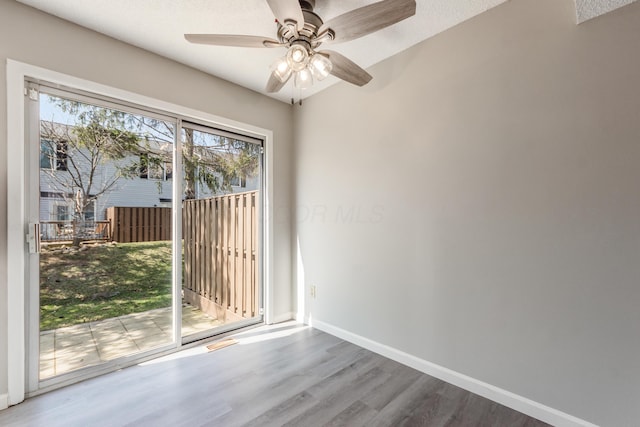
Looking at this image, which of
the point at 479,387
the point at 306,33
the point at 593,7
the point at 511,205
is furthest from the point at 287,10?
the point at 479,387

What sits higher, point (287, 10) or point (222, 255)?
point (287, 10)

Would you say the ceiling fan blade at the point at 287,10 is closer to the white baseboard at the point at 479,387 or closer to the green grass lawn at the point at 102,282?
the green grass lawn at the point at 102,282

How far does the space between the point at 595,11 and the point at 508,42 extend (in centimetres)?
42

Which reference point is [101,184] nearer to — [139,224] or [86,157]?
[86,157]

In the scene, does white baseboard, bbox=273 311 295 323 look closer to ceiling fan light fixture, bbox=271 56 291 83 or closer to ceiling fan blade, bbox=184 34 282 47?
ceiling fan light fixture, bbox=271 56 291 83

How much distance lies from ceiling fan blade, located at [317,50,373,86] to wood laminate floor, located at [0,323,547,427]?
7.32 feet

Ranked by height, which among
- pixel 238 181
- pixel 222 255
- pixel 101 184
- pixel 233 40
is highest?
pixel 233 40

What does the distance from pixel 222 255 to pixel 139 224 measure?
2.84 feet

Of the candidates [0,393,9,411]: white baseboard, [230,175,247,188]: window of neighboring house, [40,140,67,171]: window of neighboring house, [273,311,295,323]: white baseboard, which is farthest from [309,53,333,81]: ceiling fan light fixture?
[0,393,9,411]: white baseboard

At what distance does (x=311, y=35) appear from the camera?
1.60 m

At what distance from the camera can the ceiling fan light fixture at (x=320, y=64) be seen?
5.48 ft

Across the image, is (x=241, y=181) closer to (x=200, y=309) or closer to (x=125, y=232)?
(x=125, y=232)

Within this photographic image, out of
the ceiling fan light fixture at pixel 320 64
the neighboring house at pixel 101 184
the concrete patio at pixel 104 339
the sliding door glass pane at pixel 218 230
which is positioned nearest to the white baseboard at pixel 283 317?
the sliding door glass pane at pixel 218 230

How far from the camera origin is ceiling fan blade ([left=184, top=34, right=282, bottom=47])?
1603mm
